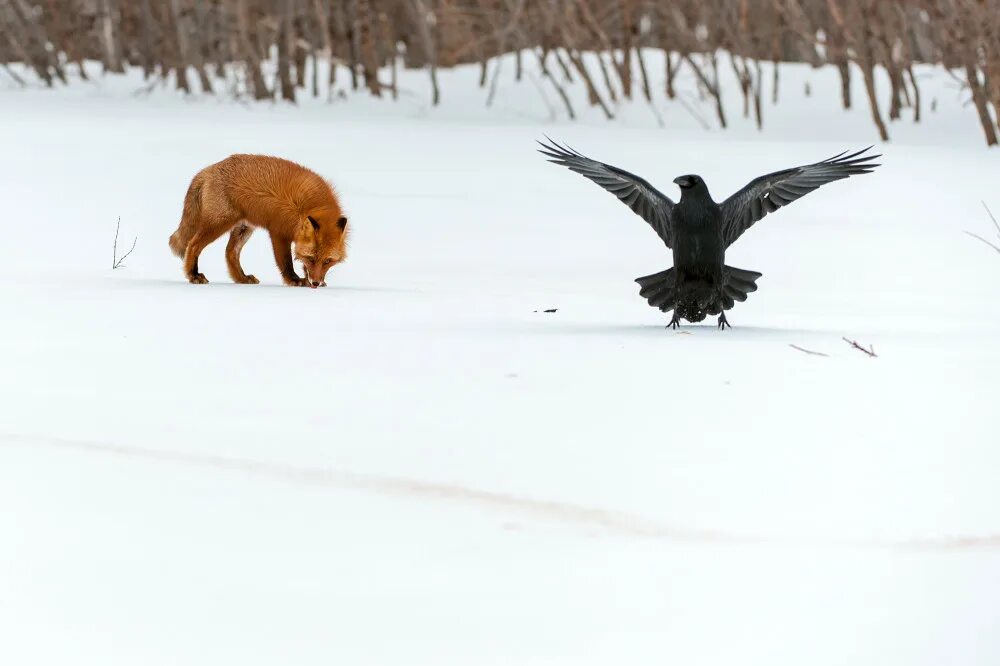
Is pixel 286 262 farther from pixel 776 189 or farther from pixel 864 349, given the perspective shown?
pixel 864 349

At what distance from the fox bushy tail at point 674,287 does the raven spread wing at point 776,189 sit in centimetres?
15

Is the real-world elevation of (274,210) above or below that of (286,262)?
above

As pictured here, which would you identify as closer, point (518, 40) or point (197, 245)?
point (197, 245)

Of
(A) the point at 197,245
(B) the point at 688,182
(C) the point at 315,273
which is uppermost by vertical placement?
(B) the point at 688,182

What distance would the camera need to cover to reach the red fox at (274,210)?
7156mm

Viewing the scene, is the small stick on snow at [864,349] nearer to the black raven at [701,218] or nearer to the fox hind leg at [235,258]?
the black raven at [701,218]

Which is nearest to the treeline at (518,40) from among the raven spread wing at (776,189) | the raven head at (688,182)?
the raven spread wing at (776,189)

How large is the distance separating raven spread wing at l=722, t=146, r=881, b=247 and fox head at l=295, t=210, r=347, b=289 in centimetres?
228

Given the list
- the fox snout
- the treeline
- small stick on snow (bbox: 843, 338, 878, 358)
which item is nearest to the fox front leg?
the fox snout

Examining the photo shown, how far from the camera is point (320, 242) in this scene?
716 cm

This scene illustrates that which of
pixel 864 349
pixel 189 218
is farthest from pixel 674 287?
pixel 189 218

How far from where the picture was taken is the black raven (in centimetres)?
545

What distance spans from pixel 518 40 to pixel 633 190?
11.2 m

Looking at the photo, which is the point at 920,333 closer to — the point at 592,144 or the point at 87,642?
the point at 87,642
